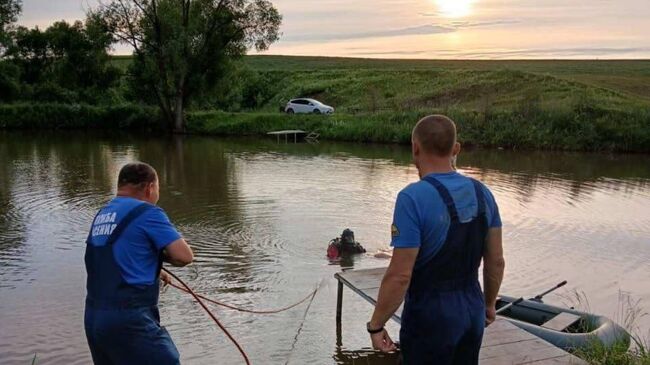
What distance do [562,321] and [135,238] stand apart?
512 centimetres

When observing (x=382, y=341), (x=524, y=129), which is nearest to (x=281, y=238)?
(x=382, y=341)

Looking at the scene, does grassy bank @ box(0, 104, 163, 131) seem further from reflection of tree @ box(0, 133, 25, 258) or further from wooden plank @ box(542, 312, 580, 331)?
wooden plank @ box(542, 312, 580, 331)

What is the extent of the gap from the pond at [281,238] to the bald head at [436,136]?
14.7ft

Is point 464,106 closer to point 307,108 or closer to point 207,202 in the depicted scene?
point 307,108

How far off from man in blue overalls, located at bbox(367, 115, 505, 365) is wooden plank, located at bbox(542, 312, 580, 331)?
3.77m

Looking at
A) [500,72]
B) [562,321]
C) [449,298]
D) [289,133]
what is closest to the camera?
[449,298]

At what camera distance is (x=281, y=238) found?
1295 cm

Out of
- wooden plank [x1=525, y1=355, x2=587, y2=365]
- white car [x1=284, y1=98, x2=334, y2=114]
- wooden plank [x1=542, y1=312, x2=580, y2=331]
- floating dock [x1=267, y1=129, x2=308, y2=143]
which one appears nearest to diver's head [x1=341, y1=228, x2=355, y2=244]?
wooden plank [x1=542, y1=312, x2=580, y2=331]

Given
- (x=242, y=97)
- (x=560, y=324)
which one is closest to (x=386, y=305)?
(x=560, y=324)

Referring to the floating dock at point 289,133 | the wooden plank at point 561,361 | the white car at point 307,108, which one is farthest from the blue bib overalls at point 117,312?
the white car at point 307,108

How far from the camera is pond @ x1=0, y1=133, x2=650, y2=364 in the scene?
8102 millimetres

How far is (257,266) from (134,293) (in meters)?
7.22

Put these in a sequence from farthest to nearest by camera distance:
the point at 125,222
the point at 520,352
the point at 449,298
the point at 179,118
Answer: the point at 179,118, the point at 520,352, the point at 125,222, the point at 449,298

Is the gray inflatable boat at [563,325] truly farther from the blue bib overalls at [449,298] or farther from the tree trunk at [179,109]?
the tree trunk at [179,109]
